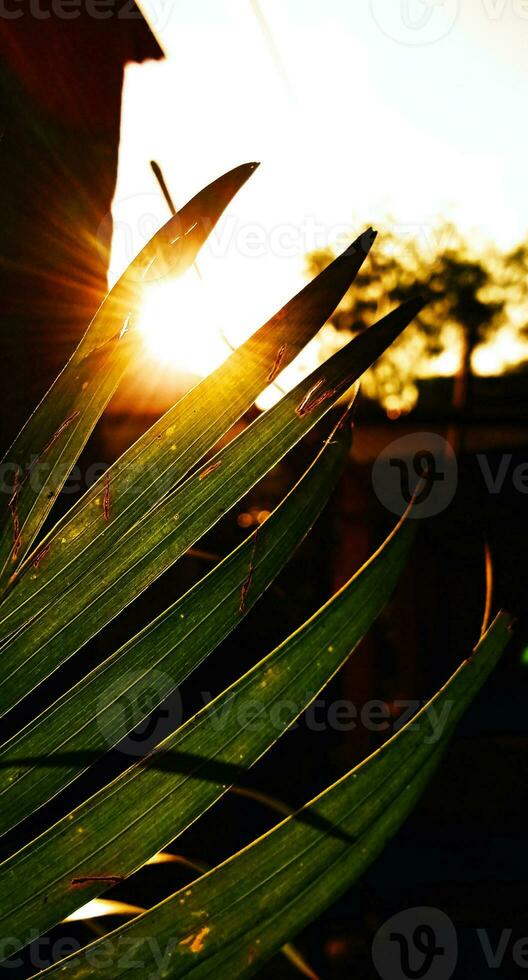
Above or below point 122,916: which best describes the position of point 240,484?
above

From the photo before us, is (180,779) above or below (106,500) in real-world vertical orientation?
below

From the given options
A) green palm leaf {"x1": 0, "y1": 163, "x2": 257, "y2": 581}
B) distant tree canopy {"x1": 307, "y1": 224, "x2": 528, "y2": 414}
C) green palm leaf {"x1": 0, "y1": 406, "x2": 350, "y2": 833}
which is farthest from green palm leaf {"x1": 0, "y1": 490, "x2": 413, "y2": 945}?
distant tree canopy {"x1": 307, "y1": 224, "x2": 528, "y2": 414}

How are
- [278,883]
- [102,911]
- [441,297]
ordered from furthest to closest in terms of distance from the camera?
1. [441,297]
2. [102,911]
3. [278,883]

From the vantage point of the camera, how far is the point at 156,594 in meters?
1.89

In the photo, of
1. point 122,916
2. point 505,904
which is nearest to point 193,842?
point 122,916

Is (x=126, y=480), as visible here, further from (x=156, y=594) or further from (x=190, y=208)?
(x=156, y=594)

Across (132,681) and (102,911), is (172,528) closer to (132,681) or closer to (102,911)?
(132,681)

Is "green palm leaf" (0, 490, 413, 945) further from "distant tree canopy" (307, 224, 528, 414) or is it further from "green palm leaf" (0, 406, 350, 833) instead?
"distant tree canopy" (307, 224, 528, 414)

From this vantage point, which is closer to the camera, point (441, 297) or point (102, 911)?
point (102, 911)

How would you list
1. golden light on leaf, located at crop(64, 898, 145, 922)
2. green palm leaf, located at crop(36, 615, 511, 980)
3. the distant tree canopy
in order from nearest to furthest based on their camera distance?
green palm leaf, located at crop(36, 615, 511, 980), golden light on leaf, located at crop(64, 898, 145, 922), the distant tree canopy

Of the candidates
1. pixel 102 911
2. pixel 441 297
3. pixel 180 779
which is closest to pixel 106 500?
pixel 180 779

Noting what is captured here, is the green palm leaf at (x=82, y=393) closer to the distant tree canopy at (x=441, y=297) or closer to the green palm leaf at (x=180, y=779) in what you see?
the green palm leaf at (x=180, y=779)

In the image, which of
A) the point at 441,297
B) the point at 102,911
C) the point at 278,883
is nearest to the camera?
the point at 278,883

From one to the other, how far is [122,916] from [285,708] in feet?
0.93
